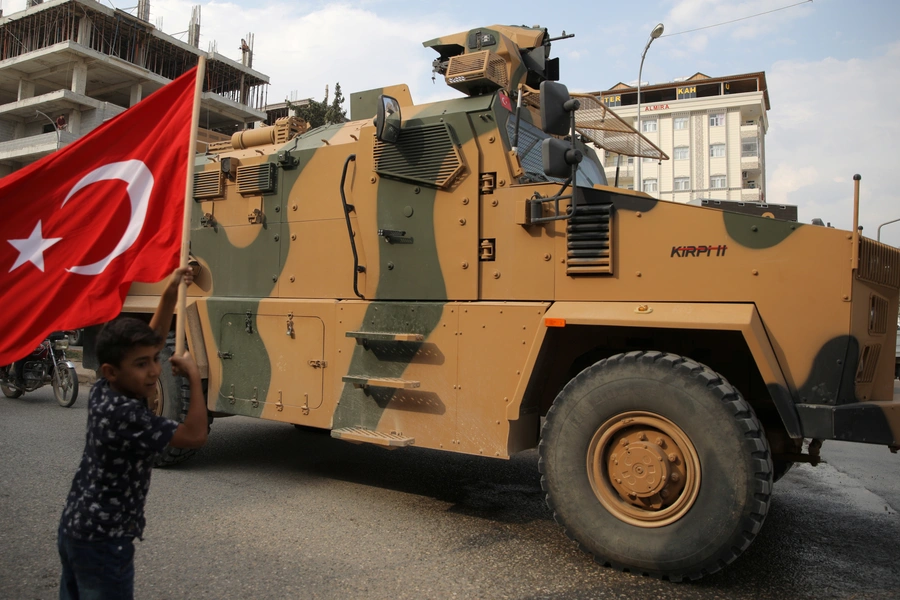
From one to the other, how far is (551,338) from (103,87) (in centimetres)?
4669

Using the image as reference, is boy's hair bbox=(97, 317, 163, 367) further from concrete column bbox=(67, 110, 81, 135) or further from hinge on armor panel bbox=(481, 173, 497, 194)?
concrete column bbox=(67, 110, 81, 135)

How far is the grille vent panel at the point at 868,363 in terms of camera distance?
3.64 m

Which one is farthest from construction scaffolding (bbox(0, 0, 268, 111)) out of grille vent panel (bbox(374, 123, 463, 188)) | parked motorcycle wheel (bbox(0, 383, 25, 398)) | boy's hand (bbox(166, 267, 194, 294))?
boy's hand (bbox(166, 267, 194, 294))

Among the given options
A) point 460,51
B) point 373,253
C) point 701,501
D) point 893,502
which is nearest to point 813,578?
point 701,501

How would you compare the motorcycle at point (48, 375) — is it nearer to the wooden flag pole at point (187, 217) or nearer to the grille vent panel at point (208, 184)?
the grille vent panel at point (208, 184)

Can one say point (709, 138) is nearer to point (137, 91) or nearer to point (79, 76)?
point (137, 91)

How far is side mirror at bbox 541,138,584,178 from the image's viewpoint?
12.9ft

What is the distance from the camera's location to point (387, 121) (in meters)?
4.68

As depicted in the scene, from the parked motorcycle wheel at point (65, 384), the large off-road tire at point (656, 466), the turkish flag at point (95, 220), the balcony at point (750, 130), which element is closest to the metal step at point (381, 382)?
the large off-road tire at point (656, 466)

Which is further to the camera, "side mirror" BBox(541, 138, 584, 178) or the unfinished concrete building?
the unfinished concrete building

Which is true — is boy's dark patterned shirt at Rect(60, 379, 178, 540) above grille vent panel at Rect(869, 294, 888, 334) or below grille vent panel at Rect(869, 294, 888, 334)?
below

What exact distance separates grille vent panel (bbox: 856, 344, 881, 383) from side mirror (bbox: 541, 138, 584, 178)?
1.82 m

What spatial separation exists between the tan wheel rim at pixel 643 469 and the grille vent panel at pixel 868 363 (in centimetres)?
102

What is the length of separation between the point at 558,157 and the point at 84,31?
44054 millimetres
